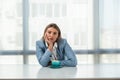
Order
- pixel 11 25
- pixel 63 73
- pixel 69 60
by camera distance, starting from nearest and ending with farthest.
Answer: pixel 63 73 → pixel 69 60 → pixel 11 25

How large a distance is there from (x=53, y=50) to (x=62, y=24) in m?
1.11

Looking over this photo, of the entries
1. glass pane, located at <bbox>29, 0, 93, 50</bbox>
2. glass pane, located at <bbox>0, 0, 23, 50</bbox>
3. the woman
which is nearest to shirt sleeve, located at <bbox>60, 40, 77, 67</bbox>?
the woman

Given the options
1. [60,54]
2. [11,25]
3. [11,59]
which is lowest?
[11,59]

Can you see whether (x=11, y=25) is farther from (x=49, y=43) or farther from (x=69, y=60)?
(x=69, y=60)

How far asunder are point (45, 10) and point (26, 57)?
0.75 m

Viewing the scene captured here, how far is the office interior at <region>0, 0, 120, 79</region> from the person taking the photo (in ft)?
11.3

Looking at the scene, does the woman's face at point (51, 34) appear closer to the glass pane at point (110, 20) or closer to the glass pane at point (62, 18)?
the glass pane at point (62, 18)

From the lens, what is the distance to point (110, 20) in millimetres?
3488

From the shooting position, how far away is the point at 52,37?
237 cm

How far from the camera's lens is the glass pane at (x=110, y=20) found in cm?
348

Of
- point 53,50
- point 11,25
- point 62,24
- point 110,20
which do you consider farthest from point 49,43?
point 110,20

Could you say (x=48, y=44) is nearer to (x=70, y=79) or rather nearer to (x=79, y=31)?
(x=70, y=79)

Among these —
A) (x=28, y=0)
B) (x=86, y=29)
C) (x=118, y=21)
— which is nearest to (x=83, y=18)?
(x=86, y=29)

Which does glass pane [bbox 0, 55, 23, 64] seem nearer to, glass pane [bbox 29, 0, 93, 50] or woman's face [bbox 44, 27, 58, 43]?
glass pane [bbox 29, 0, 93, 50]
